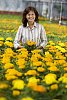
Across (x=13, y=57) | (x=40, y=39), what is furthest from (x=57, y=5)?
(x=13, y=57)

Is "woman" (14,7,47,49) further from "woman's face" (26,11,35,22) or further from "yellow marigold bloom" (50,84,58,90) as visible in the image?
"yellow marigold bloom" (50,84,58,90)

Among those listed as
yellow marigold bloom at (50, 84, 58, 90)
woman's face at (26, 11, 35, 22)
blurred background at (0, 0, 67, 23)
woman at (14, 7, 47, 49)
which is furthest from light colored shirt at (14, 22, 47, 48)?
blurred background at (0, 0, 67, 23)

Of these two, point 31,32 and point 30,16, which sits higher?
point 30,16

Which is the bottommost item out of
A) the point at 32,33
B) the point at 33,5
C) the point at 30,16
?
the point at 33,5

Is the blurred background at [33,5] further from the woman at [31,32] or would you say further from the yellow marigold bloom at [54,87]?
the yellow marigold bloom at [54,87]

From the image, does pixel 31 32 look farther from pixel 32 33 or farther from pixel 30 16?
pixel 30 16

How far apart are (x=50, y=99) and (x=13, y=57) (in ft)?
4.37

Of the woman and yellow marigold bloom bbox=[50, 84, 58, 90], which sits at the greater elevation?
yellow marigold bloom bbox=[50, 84, 58, 90]

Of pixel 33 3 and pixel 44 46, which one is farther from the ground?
pixel 44 46

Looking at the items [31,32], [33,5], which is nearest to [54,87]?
[31,32]

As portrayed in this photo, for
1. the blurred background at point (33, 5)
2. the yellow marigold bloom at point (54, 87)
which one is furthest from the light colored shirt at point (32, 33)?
the blurred background at point (33, 5)

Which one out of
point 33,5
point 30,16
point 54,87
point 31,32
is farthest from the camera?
point 33,5

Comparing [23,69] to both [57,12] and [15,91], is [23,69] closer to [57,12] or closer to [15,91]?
[15,91]

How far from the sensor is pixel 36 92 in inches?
98.4
